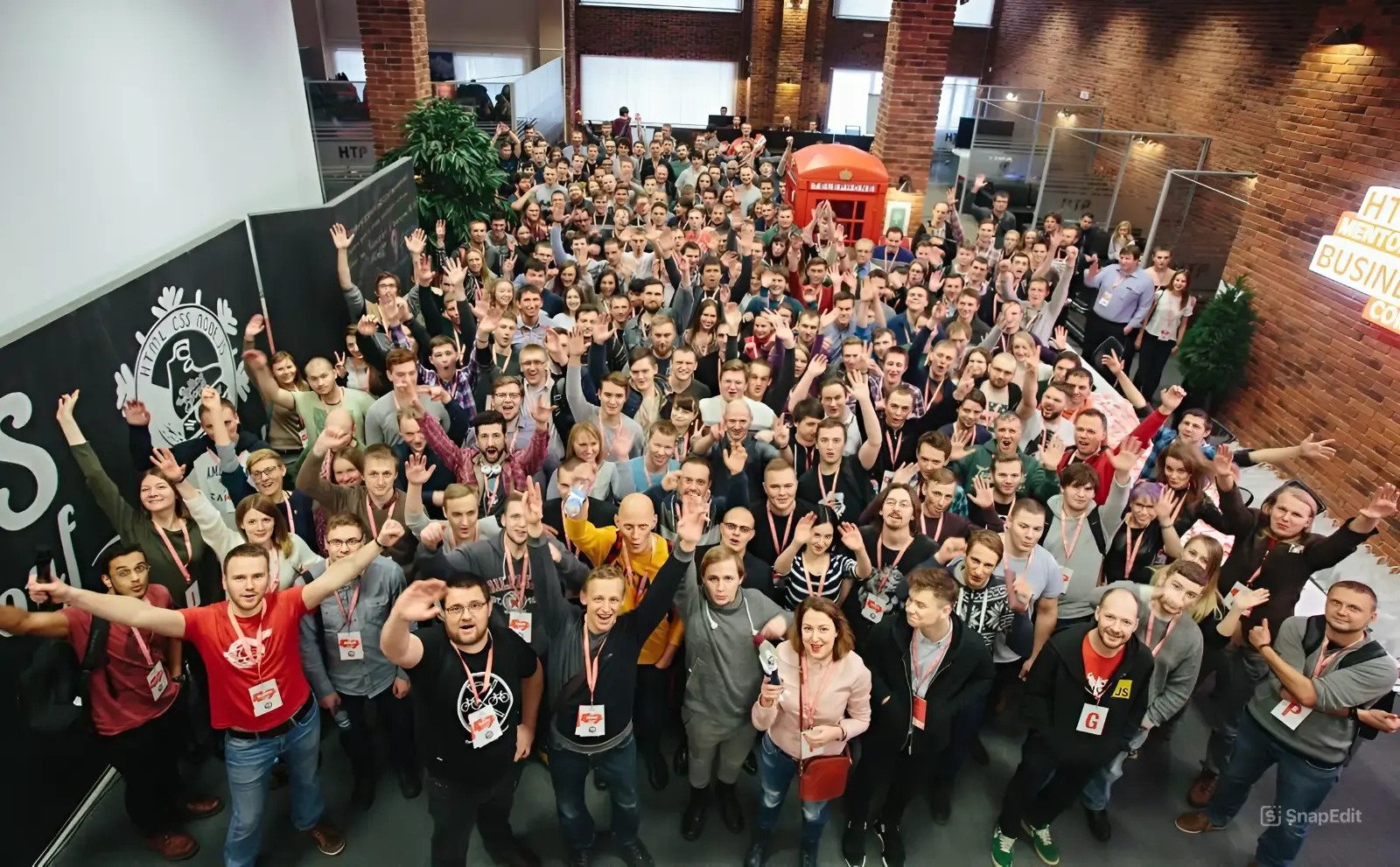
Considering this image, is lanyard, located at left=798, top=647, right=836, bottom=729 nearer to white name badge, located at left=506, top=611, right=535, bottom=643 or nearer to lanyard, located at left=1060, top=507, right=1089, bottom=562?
white name badge, located at left=506, top=611, right=535, bottom=643

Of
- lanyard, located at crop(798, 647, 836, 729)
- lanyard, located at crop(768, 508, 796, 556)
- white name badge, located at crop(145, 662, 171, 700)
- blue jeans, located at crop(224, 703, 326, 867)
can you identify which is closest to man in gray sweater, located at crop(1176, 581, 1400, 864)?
lanyard, located at crop(798, 647, 836, 729)

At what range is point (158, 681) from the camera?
10.4 ft

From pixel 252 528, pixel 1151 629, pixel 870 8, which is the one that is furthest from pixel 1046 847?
pixel 870 8

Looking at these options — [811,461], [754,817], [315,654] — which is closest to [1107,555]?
[811,461]

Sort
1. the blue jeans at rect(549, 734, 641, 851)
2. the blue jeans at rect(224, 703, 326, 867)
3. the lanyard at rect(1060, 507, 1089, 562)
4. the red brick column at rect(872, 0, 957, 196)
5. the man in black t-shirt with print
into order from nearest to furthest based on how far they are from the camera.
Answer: the man in black t-shirt with print → the blue jeans at rect(224, 703, 326, 867) → the blue jeans at rect(549, 734, 641, 851) → the lanyard at rect(1060, 507, 1089, 562) → the red brick column at rect(872, 0, 957, 196)

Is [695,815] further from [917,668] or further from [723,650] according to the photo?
[917,668]

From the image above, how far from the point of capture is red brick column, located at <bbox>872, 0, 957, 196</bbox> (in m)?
9.11

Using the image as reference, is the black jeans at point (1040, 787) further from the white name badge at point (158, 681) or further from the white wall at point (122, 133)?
the white wall at point (122, 133)

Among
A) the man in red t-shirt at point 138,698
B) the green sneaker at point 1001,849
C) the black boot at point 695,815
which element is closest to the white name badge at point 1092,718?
the green sneaker at point 1001,849

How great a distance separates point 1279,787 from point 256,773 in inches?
168

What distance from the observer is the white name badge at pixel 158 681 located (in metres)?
3.12

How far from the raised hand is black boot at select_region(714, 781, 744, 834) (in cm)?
465

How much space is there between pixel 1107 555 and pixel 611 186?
7361 millimetres

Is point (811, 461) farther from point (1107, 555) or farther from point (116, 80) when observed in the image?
point (116, 80)
